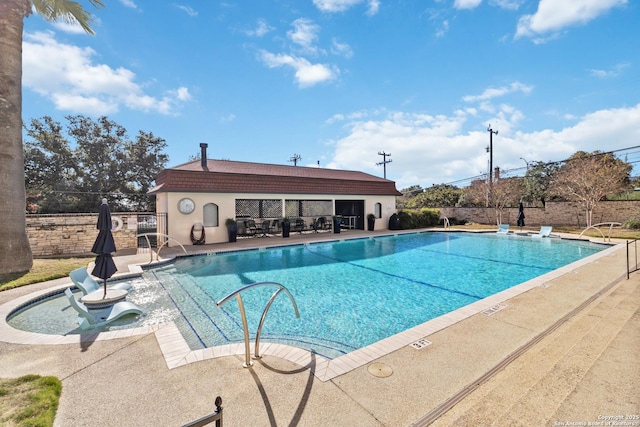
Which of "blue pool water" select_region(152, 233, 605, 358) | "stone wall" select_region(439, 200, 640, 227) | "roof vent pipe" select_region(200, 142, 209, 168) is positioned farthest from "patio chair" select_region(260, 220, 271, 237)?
"stone wall" select_region(439, 200, 640, 227)

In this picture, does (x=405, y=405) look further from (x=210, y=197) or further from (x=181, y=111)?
(x=181, y=111)

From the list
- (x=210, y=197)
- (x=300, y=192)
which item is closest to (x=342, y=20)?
(x=300, y=192)

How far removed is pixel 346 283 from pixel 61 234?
11.3 metres

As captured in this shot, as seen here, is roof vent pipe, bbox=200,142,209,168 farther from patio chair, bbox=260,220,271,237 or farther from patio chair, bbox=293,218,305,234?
patio chair, bbox=293,218,305,234

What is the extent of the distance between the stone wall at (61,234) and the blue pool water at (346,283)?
14.3 feet

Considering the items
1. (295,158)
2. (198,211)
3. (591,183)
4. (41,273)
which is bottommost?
(41,273)

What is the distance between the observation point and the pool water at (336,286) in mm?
5055

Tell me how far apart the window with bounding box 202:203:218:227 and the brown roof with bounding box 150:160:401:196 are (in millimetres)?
884

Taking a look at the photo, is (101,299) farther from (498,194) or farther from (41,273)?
(498,194)

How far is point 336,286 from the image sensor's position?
7.70 metres

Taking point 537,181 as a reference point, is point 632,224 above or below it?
below

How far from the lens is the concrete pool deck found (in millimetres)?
2301

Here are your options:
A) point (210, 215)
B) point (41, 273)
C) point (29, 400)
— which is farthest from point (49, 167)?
point (29, 400)

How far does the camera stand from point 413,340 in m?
3.75
